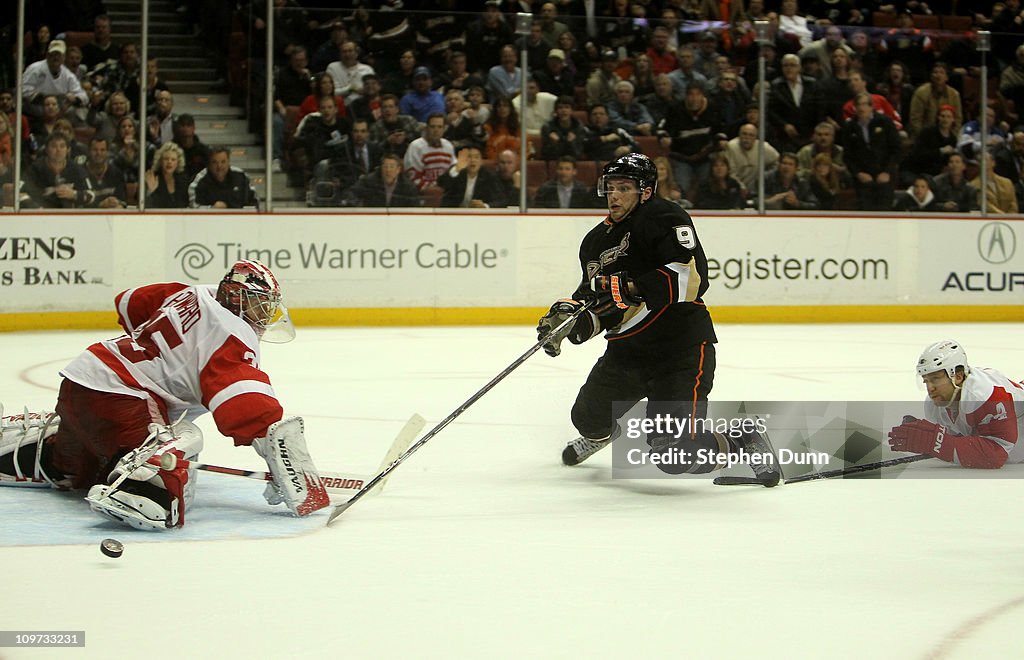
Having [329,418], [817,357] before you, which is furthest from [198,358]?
[817,357]

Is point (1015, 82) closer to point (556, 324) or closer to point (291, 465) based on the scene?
point (556, 324)

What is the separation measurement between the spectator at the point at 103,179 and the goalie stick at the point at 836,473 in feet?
21.1

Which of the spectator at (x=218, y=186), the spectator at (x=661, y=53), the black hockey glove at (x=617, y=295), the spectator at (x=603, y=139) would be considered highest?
the spectator at (x=661, y=53)

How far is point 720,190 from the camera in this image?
34.6 ft

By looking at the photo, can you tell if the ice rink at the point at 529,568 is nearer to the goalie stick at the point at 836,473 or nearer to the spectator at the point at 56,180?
the goalie stick at the point at 836,473

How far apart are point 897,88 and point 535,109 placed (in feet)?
10.2

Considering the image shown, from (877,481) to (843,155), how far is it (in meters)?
6.75

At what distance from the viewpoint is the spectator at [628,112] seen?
10305mm

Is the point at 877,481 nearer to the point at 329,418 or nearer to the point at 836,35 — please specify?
the point at 329,418

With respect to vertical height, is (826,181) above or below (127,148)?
below

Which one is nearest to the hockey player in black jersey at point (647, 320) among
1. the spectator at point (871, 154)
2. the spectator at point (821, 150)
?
the spectator at point (821, 150)

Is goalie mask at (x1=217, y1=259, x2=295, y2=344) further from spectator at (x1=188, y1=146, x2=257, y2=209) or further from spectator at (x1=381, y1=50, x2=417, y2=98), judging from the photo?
spectator at (x1=381, y1=50, x2=417, y2=98)

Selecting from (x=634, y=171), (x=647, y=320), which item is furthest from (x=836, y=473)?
(x=634, y=171)

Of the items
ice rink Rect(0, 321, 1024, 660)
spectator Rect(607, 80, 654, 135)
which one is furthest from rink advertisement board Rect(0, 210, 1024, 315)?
ice rink Rect(0, 321, 1024, 660)
